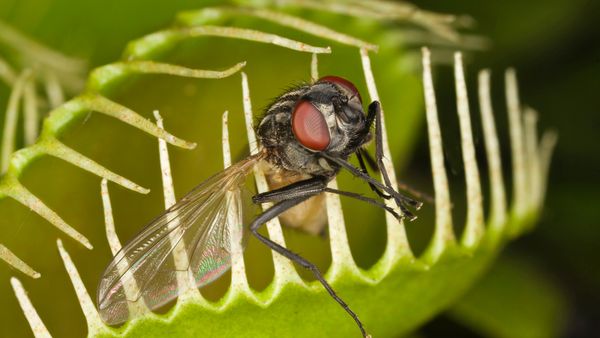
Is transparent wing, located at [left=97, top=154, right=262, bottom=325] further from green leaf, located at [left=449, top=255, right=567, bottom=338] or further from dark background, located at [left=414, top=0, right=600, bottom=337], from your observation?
dark background, located at [left=414, top=0, right=600, bottom=337]

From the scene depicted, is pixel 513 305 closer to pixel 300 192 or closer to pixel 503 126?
pixel 503 126

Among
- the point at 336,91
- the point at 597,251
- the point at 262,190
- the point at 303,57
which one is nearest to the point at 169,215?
the point at 262,190

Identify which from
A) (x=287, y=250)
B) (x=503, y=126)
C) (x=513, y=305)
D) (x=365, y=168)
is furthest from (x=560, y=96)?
(x=287, y=250)

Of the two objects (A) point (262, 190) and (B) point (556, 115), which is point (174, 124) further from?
(B) point (556, 115)

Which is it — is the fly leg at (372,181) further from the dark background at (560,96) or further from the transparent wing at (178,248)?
the dark background at (560,96)

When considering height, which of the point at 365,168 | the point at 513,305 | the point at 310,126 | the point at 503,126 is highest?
the point at 310,126

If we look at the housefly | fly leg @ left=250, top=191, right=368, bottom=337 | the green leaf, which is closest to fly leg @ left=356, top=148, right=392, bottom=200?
the housefly
